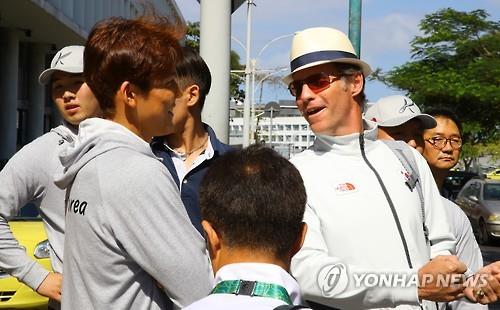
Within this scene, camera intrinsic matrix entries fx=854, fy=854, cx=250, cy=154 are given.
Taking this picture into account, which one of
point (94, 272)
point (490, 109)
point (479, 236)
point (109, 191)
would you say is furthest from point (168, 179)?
point (490, 109)

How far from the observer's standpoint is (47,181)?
3885mm

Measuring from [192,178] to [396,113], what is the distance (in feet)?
4.73

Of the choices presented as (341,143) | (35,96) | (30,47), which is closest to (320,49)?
(341,143)

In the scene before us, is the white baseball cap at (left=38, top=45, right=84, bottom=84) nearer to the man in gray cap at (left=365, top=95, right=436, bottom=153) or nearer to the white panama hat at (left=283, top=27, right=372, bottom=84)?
the white panama hat at (left=283, top=27, right=372, bottom=84)

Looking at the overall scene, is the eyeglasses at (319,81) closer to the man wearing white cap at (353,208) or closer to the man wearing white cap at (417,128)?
the man wearing white cap at (353,208)

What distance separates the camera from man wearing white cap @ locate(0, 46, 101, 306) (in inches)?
148

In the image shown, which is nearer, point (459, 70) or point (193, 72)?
point (193, 72)

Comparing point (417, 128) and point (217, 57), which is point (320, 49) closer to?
point (417, 128)

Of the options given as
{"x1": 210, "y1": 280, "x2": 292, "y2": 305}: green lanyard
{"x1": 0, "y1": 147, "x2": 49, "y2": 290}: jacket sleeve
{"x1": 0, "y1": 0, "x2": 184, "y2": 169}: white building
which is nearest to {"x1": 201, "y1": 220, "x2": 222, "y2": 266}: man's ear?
{"x1": 210, "y1": 280, "x2": 292, "y2": 305}: green lanyard

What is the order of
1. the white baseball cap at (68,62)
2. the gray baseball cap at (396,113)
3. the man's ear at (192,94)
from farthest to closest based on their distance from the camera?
the gray baseball cap at (396,113)
the man's ear at (192,94)
the white baseball cap at (68,62)

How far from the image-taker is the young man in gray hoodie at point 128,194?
246 cm

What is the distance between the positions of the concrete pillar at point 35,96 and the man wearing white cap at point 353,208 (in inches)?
1189

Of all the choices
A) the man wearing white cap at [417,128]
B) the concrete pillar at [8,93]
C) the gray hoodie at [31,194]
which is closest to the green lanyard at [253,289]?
the gray hoodie at [31,194]

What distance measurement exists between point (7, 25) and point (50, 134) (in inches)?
1036
